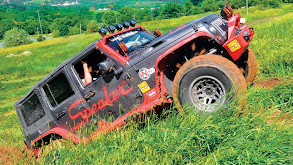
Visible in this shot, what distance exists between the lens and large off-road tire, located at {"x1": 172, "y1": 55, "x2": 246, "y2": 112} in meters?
4.39

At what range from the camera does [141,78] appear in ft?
17.2

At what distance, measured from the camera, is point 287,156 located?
3.13 m

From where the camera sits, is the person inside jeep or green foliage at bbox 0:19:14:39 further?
green foliage at bbox 0:19:14:39

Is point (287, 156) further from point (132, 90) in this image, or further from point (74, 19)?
point (74, 19)

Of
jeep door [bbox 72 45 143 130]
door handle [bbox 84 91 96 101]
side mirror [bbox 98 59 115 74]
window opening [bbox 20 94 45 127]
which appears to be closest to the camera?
side mirror [bbox 98 59 115 74]

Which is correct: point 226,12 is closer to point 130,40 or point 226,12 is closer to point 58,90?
point 130,40

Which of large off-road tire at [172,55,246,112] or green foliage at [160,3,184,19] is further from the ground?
large off-road tire at [172,55,246,112]

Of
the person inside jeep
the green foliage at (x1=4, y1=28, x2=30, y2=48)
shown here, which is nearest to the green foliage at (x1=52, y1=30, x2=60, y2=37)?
the green foliage at (x1=4, y1=28, x2=30, y2=48)

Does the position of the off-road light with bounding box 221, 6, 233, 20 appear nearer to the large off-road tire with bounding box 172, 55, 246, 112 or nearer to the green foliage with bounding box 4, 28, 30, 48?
the large off-road tire with bounding box 172, 55, 246, 112

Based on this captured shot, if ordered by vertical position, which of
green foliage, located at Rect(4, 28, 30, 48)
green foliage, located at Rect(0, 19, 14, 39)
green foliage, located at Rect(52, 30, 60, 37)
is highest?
green foliage, located at Rect(0, 19, 14, 39)

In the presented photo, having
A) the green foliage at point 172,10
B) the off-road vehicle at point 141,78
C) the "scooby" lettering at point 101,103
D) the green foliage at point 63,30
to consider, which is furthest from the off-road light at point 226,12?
the green foliage at point 63,30

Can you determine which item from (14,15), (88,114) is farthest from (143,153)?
(14,15)

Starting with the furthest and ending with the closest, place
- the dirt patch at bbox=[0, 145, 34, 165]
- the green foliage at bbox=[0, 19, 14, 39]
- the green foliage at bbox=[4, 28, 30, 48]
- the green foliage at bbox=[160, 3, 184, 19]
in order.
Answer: the green foliage at bbox=[0, 19, 14, 39]
the green foliage at bbox=[160, 3, 184, 19]
the green foliage at bbox=[4, 28, 30, 48]
the dirt patch at bbox=[0, 145, 34, 165]

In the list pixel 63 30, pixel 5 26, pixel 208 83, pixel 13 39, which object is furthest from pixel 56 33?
pixel 208 83
